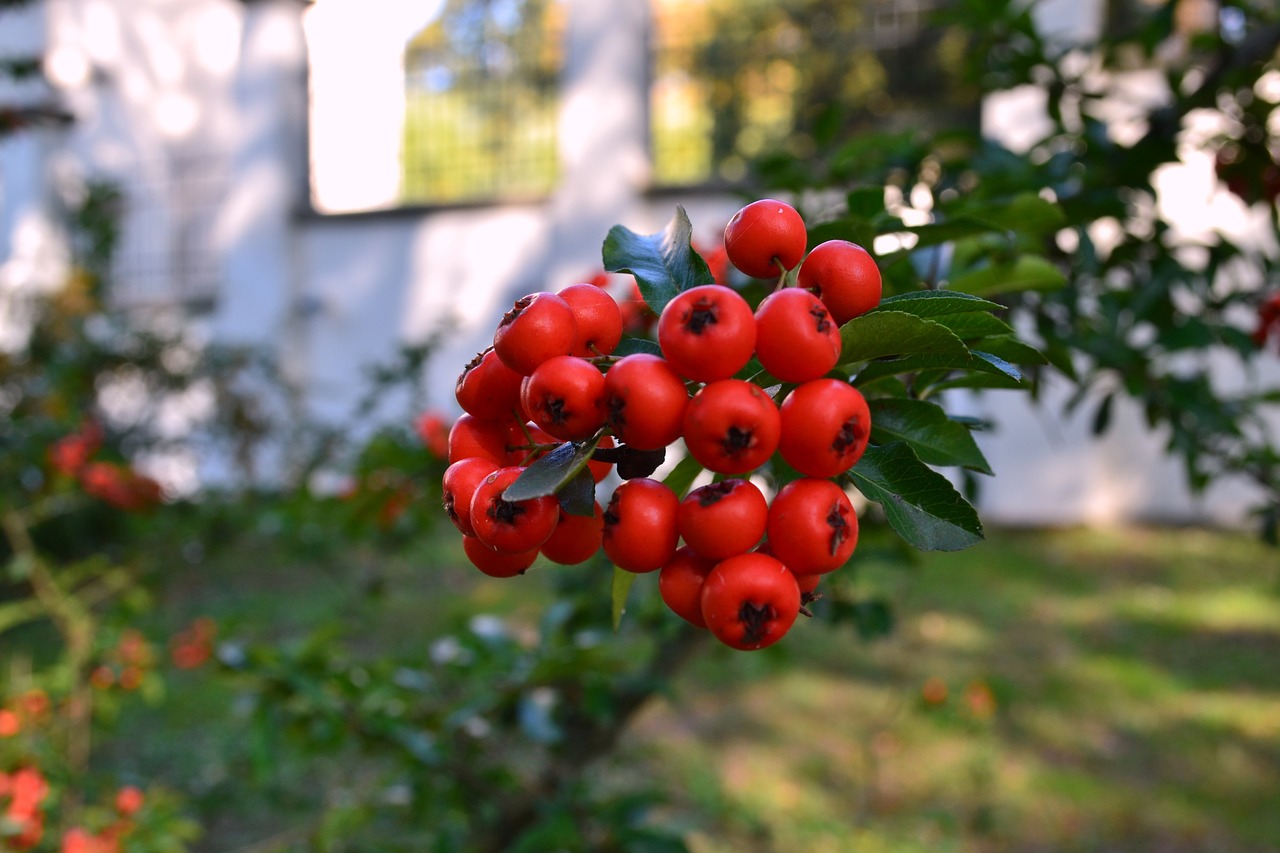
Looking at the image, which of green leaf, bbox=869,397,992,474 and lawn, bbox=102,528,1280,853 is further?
lawn, bbox=102,528,1280,853

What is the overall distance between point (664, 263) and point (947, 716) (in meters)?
3.07

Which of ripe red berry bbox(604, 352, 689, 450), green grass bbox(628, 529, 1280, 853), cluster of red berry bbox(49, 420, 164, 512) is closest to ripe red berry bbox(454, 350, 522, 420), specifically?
ripe red berry bbox(604, 352, 689, 450)

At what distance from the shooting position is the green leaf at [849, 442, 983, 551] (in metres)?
0.63

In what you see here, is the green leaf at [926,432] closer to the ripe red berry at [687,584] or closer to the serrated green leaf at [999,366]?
the serrated green leaf at [999,366]

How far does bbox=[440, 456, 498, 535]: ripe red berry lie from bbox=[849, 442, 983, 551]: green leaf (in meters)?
0.25

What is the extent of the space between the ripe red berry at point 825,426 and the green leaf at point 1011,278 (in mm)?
462

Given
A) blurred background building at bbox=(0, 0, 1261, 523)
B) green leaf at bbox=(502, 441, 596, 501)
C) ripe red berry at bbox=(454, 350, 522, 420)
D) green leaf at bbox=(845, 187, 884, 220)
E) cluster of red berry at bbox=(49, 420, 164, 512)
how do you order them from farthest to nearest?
blurred background building at bbox=(0, 0, 1261, 523)
cluster of red berry at bbox=(49, 420, 164, 512)
green leaf at bbox=(845, 187, 884, 220)
ripe red berry at bbox=(454, 350, 522, 420)
green leaf at bbox=(502, 441, 596, 501)

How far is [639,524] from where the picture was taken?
0.62 metres

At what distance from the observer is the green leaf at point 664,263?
2.33 feet

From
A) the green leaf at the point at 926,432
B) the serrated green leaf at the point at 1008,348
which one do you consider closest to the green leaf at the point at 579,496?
the green leaf at the point at 926,432

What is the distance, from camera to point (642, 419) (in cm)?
56

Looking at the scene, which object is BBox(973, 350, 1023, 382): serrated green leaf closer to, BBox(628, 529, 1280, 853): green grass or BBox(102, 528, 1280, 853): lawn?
BBox(102, 528, 1280, 853): lawn

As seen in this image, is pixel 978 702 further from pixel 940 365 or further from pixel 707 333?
pixel 707 333

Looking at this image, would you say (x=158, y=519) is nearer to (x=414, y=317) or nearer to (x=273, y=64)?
(x=414, y=317)
